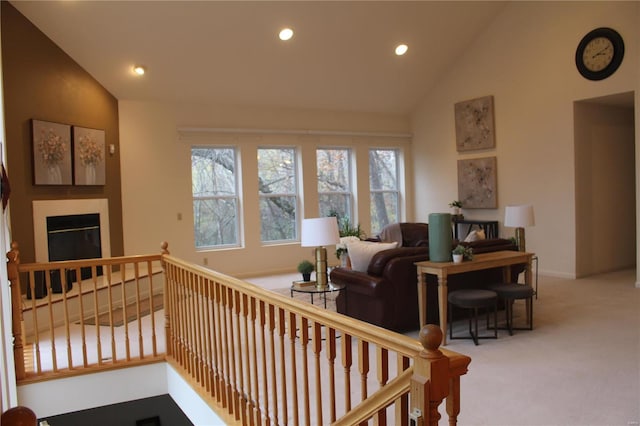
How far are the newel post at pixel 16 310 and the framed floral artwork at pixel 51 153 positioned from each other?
6.89ft

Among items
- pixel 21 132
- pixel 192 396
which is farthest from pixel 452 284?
pixel 21 132

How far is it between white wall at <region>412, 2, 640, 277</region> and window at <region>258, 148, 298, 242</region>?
302 centimetres

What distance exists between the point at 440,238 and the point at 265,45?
3935 mm

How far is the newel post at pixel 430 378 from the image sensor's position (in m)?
1.30

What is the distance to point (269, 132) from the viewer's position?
8062mm

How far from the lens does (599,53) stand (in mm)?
6383

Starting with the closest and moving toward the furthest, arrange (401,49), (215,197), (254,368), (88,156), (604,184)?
(254,368)
(88,156)
(604,184)
(401,49)
(215,197)

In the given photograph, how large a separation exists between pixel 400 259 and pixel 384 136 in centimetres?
525

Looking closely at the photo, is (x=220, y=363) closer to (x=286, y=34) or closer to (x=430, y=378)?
(x=430, y=378)

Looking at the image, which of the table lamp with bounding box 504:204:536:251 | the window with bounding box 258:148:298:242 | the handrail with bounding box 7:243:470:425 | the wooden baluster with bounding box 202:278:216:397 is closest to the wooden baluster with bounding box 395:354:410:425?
the handrail with bounding box 7:243:470:425

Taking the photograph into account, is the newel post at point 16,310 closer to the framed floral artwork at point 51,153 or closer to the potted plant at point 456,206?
the framed floral artwork at point 51,153

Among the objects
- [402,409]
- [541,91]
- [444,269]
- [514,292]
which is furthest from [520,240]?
[402,409]

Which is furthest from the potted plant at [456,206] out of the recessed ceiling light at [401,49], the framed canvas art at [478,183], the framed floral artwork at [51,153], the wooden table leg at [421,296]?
the framed floral artwork at [51,153]

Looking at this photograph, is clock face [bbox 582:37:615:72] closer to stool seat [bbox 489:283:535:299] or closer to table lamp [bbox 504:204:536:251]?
table lamp [bbox 504:204:536:251]
